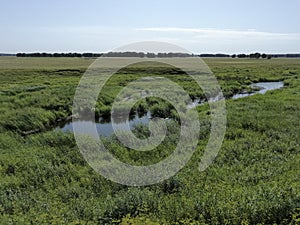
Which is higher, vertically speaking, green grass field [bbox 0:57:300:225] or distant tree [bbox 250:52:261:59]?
distant tree [bbox 250:52:261:59]

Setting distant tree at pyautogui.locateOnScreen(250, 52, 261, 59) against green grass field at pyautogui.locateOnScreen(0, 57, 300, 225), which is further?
distant tree at pyautogui.locateOnScreen(250, 52, 261, 59)

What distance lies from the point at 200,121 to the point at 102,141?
242 inches

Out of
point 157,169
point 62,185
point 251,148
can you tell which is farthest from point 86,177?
point 251,148

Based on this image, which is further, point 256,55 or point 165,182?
point 256,55

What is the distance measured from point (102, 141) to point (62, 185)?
12.7 ft

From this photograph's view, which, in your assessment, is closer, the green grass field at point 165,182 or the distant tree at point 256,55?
the green grass field at point 165,182

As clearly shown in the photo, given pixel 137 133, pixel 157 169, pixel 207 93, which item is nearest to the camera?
pixel 157 169

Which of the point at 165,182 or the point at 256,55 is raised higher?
the point at 256,55

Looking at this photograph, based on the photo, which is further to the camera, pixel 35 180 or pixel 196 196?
pixel 35 180

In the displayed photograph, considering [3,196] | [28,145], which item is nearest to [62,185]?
[3,196]

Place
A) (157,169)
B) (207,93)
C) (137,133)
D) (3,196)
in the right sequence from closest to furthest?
1. (3,196)
2. (157,169)
3. (137,133)
4. (207,93)

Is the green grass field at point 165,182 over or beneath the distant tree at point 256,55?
beneath

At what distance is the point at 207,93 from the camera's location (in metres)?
33.7

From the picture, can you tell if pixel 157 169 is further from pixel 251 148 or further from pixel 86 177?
pixel 251 148
